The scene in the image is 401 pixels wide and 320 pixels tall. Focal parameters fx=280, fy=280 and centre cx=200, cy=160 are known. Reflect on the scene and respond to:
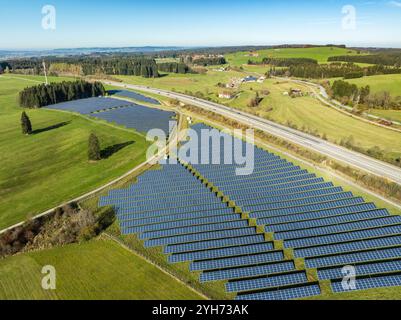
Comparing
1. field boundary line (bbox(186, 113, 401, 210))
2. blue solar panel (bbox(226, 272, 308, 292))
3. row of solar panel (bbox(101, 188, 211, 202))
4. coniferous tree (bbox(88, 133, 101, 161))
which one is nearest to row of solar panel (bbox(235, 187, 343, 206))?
field boundary line (bbox(186, 113, 401, 210))

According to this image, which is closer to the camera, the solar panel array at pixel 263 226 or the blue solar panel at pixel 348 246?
the solar panel array at pixel 263 226

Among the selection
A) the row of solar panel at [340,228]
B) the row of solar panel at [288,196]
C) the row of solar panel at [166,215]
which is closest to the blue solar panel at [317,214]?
the row of solar panel at [340,228]

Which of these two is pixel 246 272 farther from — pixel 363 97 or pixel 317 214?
pixel 363 97

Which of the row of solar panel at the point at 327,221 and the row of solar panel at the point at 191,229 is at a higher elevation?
the row of solar panel at the point at 327,221

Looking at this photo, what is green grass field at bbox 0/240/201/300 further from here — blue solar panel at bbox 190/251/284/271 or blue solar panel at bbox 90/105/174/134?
blue solar panel at bbox 90/105/174/134

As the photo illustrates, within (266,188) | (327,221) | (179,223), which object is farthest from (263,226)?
(179,223)

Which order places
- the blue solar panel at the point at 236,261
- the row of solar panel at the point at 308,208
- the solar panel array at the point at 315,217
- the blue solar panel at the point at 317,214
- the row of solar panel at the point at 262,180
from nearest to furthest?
the blue solar panel at the point at 236,261 → the solar panel array at the point at 315,217 → the blue solar panel at the point at 317,214 → the row of solar panel at the point at 308,208 → the row of solar panel at the point at 262,180

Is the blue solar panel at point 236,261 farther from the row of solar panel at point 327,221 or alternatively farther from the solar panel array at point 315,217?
the row of solar panel at point 327,221
